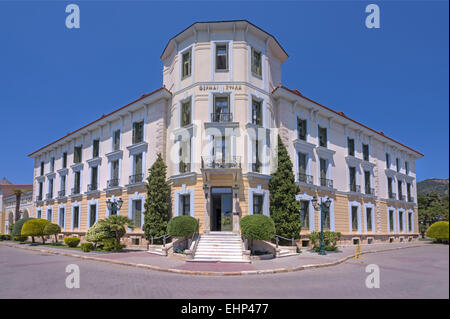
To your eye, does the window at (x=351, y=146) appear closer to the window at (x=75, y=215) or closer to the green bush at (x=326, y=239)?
the green bush at (x=326, y=239)

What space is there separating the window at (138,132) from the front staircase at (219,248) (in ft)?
36.1

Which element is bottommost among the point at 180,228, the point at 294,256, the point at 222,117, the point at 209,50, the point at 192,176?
the point at 294,256

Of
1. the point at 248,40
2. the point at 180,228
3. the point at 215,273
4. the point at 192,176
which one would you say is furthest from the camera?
the point at 248,40

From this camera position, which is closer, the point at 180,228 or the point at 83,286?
the point at 83,286

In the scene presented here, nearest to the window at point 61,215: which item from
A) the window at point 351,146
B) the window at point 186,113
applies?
the window at point 186,113

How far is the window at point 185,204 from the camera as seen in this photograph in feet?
69.6

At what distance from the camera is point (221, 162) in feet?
66.3

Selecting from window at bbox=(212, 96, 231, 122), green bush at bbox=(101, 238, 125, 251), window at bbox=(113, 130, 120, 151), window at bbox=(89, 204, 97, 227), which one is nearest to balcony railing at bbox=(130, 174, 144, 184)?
window at bbox=(113, 130, 120, 151)

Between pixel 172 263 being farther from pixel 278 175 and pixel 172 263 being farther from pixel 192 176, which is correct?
pixel 278 175

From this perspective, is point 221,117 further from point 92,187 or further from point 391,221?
point 391,221
